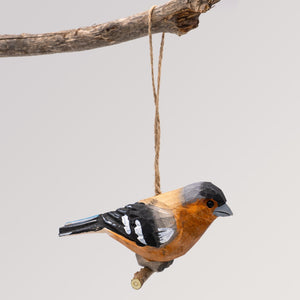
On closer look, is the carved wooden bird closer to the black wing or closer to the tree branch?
the black wing

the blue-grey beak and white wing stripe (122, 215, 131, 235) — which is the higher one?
the blue-grey beak

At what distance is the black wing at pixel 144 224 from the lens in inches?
57.1

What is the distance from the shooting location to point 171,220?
146 cm

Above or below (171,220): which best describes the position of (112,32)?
above

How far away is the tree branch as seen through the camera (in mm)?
1389

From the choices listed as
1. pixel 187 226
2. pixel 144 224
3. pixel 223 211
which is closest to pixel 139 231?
pixel 144 224

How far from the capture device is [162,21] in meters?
1.44

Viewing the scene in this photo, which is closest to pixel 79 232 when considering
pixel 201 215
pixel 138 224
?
pixel 138 224

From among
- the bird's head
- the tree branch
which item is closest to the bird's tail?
the bird's head

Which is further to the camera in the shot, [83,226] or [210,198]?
[83,226]

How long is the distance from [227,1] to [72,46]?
0.50 metres

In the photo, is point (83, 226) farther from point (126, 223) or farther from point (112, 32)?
point (112, 32)

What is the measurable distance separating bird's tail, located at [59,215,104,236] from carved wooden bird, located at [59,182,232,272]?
0.26 ft

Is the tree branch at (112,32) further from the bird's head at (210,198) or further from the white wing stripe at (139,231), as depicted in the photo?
the white wing stripe at (139,231)
